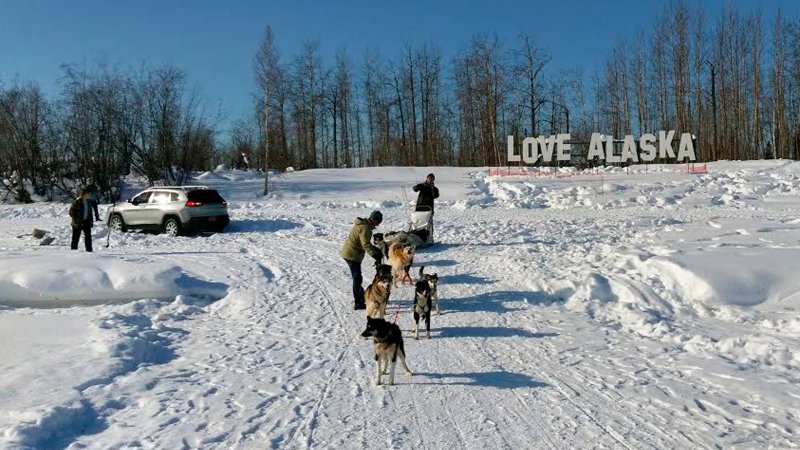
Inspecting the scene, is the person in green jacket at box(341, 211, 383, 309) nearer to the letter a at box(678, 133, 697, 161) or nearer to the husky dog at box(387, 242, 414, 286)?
the husky dog at box(387, 242, 414, 286)

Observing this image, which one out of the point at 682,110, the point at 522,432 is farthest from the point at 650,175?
the point at 522,432

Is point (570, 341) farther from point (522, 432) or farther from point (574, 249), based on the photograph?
point (574, 249)

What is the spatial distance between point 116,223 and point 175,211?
10.2 ft

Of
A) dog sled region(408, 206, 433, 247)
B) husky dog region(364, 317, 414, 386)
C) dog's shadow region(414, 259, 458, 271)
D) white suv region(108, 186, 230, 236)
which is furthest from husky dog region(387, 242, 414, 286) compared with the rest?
white suv region(108, 186, 230, 236)

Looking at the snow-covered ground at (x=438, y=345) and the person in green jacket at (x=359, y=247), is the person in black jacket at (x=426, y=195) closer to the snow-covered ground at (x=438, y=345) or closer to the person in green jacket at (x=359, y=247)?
the snow-covered ground at (x=438, y=345)

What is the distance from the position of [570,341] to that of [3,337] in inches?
310

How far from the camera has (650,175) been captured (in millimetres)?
31156

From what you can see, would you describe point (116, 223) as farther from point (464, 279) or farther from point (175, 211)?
point (464, 279)

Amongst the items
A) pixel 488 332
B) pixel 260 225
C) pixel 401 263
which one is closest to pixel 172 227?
pixel 260 225

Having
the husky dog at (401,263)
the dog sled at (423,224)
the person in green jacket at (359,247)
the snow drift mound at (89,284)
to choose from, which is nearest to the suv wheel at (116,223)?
the snow drift mound at (89,284)

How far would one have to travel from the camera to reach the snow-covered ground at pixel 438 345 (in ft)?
17.3

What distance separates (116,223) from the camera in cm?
2062

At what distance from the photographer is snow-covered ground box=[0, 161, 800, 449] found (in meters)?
5.26

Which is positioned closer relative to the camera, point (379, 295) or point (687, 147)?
point (379, 295)
